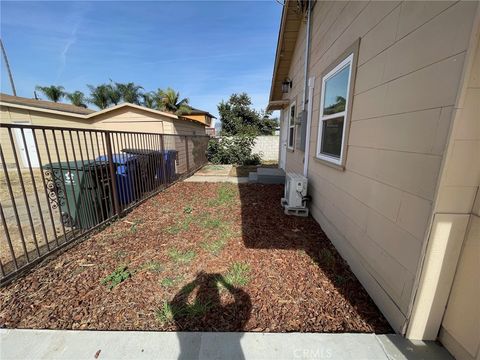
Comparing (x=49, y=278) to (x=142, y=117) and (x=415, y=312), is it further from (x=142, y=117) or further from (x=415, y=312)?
(x=142, y=117)

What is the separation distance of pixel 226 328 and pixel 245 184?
5.13 m

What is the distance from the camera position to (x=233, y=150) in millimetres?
11781

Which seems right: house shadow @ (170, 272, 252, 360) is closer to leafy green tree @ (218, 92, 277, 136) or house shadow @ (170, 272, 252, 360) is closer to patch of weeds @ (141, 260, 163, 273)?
patch of weeds @ (141, 260, 163, 273)

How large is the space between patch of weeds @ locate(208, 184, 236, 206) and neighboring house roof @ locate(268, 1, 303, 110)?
3.65m

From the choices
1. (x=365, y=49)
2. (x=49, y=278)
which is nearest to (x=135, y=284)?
(x=49, y=278)

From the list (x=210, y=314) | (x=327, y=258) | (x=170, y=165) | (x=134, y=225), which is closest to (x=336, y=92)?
(x=327, y=258)

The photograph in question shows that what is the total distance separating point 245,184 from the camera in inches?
265

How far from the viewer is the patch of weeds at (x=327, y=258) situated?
255 centimetres

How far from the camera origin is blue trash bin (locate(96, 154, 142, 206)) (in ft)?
13.7

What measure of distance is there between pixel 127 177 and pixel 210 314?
341 centimetres

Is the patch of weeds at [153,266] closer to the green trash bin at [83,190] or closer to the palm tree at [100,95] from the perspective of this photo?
the green trash bin at [83,190]

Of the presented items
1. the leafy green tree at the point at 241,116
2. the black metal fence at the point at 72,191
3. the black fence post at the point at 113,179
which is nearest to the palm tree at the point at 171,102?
the leafy green tree at the point at 241,116

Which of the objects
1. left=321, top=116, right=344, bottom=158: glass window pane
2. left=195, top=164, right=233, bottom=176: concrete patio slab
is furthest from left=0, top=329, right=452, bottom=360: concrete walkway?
left=195, top=164, right=233, bottom=176: concrete patio slab

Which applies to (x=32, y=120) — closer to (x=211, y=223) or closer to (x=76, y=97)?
(x=211, y=223)
